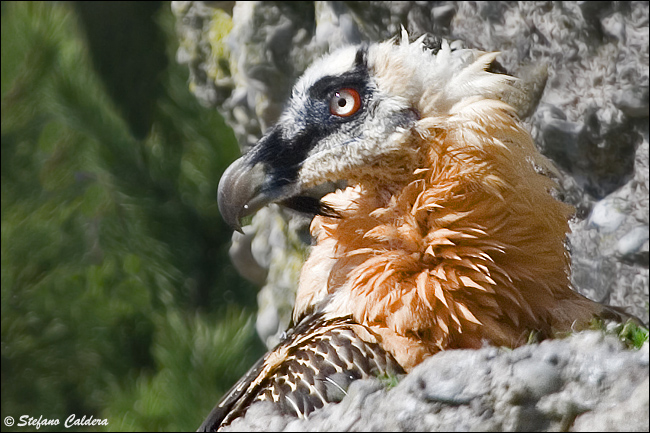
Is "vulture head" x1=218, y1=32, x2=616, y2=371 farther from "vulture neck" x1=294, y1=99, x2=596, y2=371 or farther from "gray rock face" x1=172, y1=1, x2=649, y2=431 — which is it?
"gray rock face" x1=172, y1=1, x2=649, y2=431

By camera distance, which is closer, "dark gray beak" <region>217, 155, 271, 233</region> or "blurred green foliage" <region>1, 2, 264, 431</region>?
"dark gray beak" <region>217, 155, 271, 233</region>

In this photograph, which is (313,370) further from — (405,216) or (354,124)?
(354,124)

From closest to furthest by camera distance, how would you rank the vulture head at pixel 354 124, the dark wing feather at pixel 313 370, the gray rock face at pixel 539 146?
1. the gray rock face at pixel 539 146
2. the dark wing feather at pixel 313 370
3. the vulture head at pixel 354 124

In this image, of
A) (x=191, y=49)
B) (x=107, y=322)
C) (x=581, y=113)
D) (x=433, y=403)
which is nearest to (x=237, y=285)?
(x=107, y=322)

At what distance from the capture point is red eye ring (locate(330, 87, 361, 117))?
1648mm

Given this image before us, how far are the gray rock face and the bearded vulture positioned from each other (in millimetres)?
358

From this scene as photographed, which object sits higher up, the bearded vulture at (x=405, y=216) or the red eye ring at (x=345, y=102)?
the red eye ring at (x=345, y=102)

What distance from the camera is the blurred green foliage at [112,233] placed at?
15.7ft

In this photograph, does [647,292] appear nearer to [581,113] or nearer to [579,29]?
[581,113]

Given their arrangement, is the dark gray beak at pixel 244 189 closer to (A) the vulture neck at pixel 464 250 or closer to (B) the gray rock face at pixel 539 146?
(A) the vulture neck at pixel 464 250

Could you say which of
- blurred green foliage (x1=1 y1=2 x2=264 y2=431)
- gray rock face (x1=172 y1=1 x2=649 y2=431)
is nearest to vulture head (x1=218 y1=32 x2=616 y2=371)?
gray rock face (x1=172 y1=1 x2=649 y2=431)

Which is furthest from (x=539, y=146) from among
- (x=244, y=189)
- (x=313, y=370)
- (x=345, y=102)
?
(x=313, y=370)

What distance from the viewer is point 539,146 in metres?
2.69

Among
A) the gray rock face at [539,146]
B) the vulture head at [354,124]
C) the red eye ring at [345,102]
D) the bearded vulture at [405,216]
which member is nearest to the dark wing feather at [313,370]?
the bearded vulture at [405,216]
